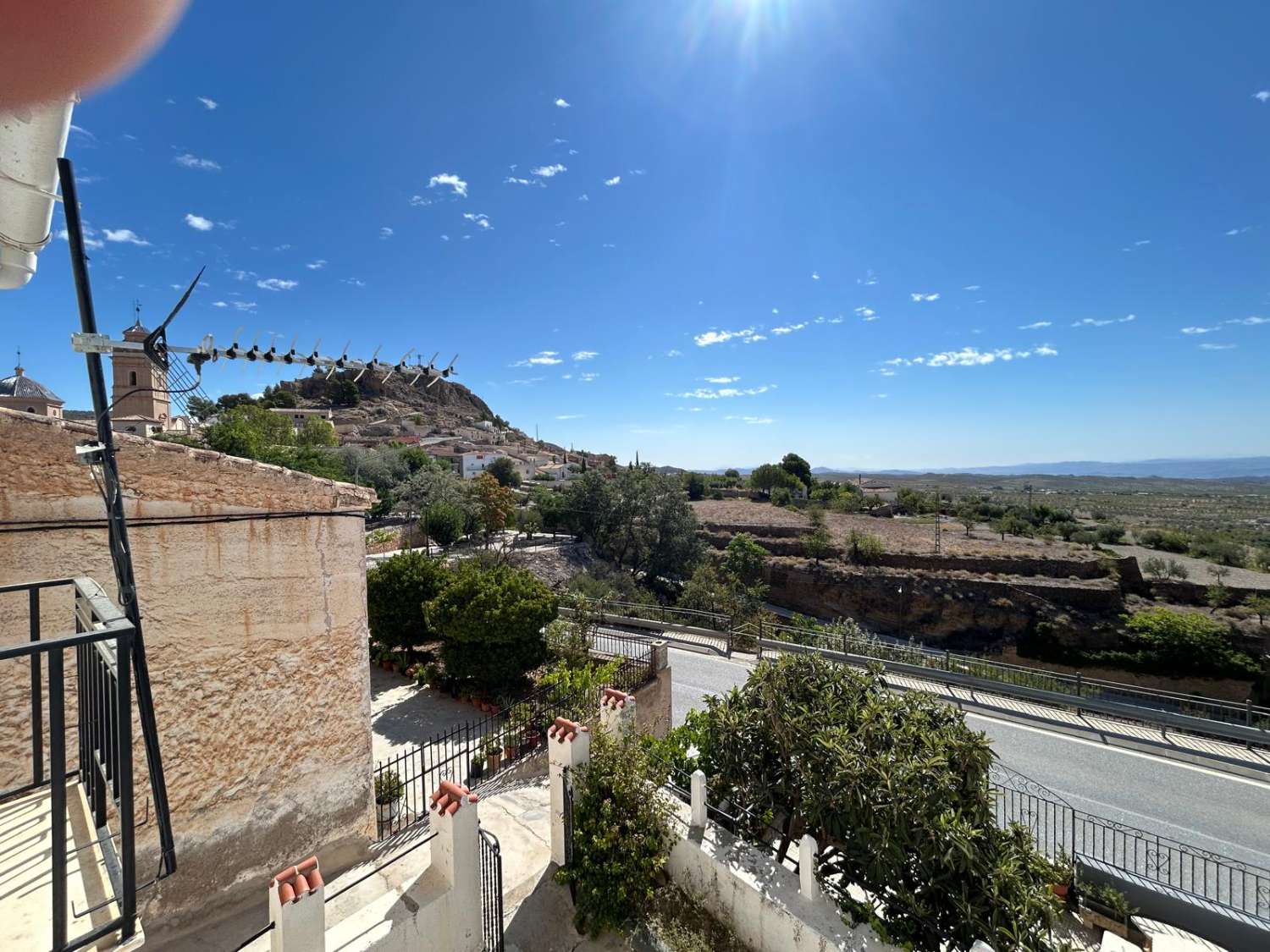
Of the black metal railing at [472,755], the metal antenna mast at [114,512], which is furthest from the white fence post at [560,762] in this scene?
the metal antenna mast at [114,512]

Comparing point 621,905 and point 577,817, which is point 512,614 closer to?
point 577,817

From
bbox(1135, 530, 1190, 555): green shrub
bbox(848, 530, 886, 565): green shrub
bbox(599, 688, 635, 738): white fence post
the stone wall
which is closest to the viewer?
bbox(599, 688, 635, 738): white fence post

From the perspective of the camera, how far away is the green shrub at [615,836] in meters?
6.03

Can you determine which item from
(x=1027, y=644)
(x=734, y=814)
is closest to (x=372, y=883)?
(x=734, y=814)

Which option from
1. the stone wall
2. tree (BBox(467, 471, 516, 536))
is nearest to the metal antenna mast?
tree (BBox(467, 471, 516, 536))

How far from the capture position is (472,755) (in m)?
9.55

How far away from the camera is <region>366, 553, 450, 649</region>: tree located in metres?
14.0

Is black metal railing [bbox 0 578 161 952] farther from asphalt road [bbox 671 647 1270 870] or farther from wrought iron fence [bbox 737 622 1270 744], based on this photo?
wrought iron fence [bbox 737 622 1270 744]

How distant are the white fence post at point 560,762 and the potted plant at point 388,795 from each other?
2.74 m

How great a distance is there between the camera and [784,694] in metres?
6.43

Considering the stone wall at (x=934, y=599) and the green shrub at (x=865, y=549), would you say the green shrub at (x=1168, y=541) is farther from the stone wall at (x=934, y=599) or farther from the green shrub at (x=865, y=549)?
the green shrub at (x=865, y=549)

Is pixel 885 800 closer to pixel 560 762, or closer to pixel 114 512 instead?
pixel 560 762

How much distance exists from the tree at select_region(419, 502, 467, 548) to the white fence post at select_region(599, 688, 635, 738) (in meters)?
26.7

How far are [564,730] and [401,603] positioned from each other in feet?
28.3
